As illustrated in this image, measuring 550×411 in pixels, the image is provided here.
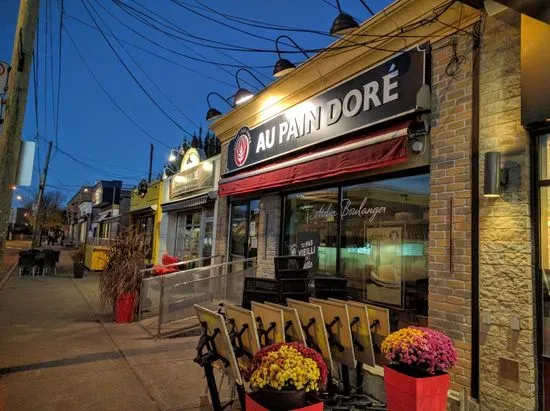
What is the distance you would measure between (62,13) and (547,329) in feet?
35.0

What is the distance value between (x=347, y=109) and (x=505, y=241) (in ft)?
10.6

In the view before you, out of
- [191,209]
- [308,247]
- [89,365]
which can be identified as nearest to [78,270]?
[191,209]

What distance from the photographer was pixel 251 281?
5273 mm

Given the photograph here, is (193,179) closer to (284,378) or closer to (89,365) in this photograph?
(89,365)

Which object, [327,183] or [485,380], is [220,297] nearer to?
[327,183]

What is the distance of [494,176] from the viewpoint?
4.11 metres

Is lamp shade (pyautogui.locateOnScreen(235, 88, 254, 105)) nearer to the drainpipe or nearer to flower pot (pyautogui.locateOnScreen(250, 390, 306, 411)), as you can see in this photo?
the drainpipe

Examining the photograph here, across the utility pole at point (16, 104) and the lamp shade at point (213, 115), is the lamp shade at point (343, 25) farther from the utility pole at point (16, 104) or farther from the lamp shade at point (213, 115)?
the lamp shade at point (213, 115)

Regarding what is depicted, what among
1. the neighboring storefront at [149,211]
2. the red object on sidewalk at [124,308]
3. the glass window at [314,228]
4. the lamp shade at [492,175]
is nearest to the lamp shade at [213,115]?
the glass window at [314,228]

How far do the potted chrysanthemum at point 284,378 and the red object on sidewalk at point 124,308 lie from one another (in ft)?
21.1

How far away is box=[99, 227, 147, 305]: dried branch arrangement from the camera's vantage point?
8.84 metres

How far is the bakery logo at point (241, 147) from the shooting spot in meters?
9.77

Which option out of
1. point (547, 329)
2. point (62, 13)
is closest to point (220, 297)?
point (547, 329)

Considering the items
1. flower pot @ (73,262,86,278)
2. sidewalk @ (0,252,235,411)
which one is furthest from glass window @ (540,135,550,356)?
flower pot @ (73,262,86,278)
